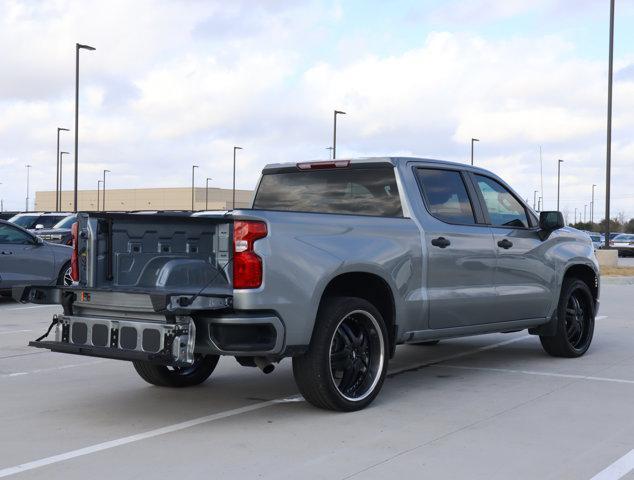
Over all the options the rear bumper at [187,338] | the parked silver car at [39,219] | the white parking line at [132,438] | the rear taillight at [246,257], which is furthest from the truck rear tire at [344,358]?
the parked silver car at [39,219]

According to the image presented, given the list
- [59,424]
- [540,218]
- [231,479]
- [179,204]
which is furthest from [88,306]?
[179,204]

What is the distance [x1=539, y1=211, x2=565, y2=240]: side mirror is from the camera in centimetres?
841

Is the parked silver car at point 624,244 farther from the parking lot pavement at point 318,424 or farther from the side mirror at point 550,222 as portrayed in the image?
the parking lot pavement at point 318,424

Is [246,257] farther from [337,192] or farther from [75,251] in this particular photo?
[337,192]

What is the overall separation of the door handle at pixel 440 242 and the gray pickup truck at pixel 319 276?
0.03 metres

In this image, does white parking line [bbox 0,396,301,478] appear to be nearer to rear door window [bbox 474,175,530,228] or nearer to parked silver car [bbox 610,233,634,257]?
rear door window [bbox 474,175,530,228]

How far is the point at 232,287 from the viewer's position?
18.7 ft

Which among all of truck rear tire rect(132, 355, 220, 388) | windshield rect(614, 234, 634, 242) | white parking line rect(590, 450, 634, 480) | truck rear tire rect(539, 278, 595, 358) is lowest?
white parking line rect(590, 450, 634, 480)

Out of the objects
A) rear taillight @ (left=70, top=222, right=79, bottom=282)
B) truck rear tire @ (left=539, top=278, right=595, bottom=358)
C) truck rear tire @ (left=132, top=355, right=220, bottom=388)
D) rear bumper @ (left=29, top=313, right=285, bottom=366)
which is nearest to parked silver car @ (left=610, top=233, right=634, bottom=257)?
truck rear tire @ (left=539, top=278, right=595, bottom=358)

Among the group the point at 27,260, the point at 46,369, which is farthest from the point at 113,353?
the point at 27,260

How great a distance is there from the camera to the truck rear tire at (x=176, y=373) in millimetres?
7191

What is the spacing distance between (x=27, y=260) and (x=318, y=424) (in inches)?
391

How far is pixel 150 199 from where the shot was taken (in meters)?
115

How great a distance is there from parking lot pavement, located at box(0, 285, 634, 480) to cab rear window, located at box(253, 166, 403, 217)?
5.09ft
